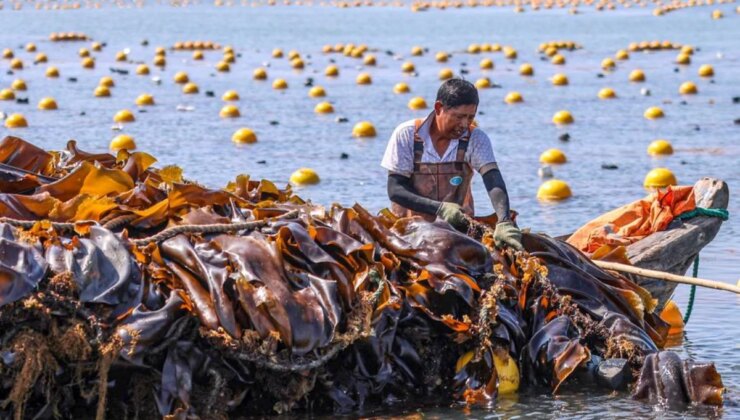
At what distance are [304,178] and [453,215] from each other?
9.88m

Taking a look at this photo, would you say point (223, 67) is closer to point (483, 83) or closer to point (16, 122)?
point (483, 83)

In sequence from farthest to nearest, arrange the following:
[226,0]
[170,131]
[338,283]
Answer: [226,0] → [170,131] → [338,283]

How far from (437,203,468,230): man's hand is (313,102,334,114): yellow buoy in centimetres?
1819

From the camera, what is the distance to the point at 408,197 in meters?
9.35

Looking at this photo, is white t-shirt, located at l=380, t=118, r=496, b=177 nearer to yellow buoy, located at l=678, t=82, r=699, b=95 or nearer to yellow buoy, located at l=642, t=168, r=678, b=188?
yellow buoy, located at l=642, t=168, r=678, b=188

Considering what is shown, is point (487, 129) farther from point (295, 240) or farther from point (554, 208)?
point (295, 240)

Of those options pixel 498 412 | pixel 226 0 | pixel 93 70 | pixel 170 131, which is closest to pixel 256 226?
pixel 498 412

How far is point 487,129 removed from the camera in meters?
24.7

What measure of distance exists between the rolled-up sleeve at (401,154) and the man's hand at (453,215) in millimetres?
560

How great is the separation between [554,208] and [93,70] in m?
21.6

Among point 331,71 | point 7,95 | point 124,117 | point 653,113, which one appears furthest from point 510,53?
point 124,117

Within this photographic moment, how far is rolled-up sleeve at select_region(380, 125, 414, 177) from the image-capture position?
9.52 meters

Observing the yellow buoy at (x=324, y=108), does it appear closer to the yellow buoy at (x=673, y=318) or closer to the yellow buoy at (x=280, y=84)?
the yellow buoy at (x=280, y=84)

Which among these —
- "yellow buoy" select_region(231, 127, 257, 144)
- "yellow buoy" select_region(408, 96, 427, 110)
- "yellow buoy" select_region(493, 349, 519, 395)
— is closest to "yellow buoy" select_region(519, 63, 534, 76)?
"yellow buoy" select_region(408, 96, 427, 110)
